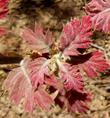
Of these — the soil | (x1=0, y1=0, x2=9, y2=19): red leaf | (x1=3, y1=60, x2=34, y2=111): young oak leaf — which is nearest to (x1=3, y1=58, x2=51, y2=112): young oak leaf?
(x1=3, y1=60, x2=34, y2=111): young oak leaf

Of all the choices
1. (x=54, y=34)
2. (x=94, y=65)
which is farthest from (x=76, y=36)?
(x=54, y=34)

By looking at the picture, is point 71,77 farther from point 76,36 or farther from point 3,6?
point 3,6

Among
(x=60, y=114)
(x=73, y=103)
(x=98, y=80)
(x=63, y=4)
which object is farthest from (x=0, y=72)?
(x=73, y=103)

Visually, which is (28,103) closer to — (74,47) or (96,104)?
(74,47)

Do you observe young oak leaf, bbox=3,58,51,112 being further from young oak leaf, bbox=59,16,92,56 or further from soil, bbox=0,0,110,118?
soil, bbox=0,0,110,118

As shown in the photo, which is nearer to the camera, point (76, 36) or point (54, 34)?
point (76, 36)

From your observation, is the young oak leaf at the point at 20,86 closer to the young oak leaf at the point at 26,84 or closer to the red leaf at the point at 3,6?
the young oak leaf at the point at 26,84
